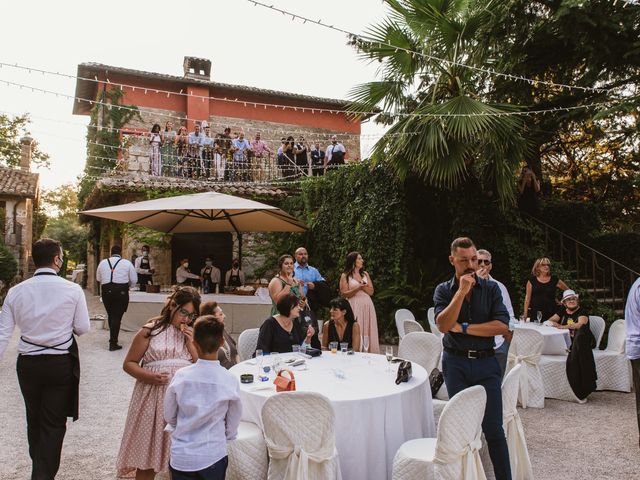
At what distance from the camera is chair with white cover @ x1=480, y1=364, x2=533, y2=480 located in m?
3.59

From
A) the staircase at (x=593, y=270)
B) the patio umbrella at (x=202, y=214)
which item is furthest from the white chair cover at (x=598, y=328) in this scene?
the patio umbrella at (x=202, y=214)

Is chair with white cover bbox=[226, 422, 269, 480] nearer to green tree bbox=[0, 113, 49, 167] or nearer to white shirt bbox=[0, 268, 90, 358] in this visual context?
white shirt bbox=[0, 268, 90, 358]

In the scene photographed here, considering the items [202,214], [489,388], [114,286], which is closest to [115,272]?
[114,286]

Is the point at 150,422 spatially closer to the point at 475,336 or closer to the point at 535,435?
the point at 475,336

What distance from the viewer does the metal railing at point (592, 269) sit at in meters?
9.74

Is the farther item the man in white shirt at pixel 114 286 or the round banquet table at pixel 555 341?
the man in white shirt at pixel 114 286

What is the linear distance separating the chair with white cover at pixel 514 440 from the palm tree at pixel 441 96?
4718 mm

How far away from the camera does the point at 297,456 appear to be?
3.01m

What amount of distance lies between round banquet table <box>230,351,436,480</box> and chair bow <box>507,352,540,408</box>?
7.50 feet

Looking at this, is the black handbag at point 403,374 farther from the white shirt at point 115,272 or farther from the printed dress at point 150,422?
the white shirt at point 115,272

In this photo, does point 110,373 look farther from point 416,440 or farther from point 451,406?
point 451,406

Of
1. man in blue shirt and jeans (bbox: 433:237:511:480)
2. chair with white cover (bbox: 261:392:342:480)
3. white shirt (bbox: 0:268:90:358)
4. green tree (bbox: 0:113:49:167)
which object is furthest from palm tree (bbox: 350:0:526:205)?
green tree (bbox: 0:113:49:167)

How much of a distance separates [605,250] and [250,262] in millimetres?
8771

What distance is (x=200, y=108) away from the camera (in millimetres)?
19062
